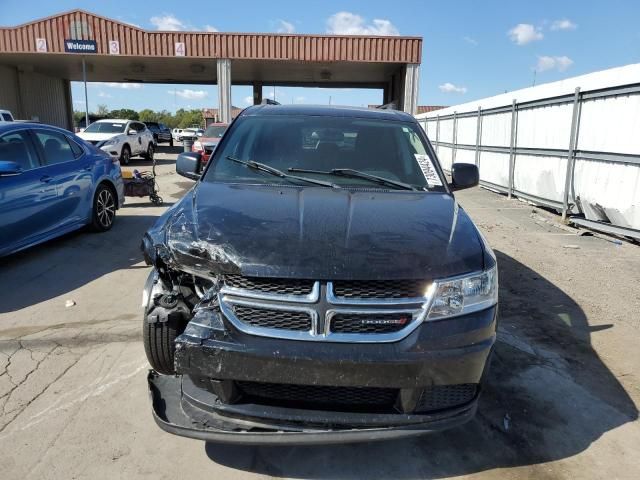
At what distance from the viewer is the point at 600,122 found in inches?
319

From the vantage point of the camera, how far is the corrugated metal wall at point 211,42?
2262cm

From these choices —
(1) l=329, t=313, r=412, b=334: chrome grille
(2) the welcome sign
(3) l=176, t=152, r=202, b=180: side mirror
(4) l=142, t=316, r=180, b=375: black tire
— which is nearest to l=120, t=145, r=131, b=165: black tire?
(2) the welcome sign

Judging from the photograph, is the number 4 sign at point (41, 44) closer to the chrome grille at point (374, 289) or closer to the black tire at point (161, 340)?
the black tire at point (161, 340)

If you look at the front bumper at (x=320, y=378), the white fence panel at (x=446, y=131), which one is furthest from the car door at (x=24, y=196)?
the white fence panel at (x=446, y=131)

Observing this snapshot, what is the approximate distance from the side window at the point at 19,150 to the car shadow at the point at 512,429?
469 centimetres

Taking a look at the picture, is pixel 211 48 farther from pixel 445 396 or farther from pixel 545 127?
pixel 445 396

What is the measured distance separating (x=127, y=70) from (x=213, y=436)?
3151 centimetres

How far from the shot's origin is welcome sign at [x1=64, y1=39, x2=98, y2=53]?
74.6 feet

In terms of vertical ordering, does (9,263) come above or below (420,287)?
below

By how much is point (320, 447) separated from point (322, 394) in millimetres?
605

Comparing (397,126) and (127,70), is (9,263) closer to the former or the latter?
(397,126)

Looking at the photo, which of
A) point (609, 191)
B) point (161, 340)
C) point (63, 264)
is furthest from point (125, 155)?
point (161, 340)

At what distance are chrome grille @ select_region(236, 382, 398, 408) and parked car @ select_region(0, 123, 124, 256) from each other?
4333mm

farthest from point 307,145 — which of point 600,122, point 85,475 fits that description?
point 600,122
